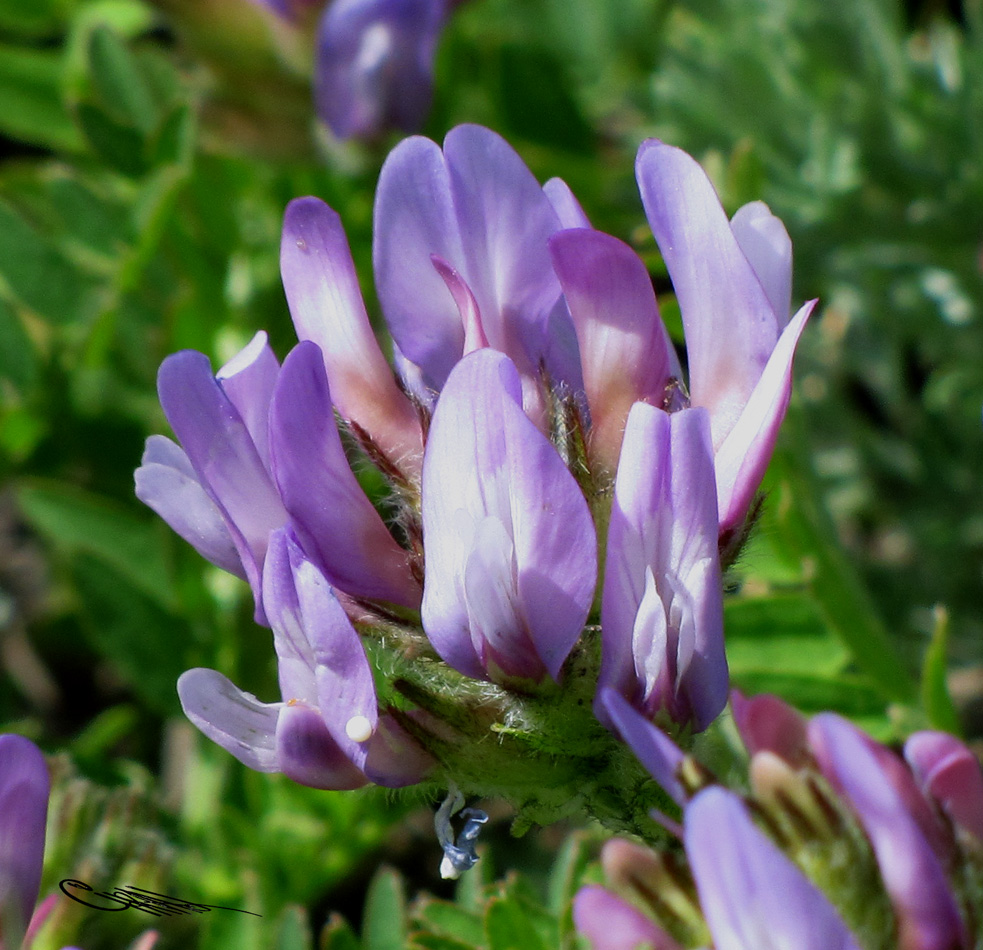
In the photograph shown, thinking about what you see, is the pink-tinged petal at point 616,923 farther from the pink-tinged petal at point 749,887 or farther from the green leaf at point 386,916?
the green leaf at point 386,916

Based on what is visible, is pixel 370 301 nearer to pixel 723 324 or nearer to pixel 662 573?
pixel 723 324

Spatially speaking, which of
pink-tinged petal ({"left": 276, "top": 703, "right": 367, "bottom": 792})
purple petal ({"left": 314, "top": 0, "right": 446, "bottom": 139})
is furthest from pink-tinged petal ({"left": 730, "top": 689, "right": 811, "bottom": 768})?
purple petal ({"left": 314, "top": 0, "right": 446, "bottom": 139})

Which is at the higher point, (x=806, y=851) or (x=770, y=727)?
(x=770, y=727)

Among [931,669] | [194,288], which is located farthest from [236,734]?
[194,288]

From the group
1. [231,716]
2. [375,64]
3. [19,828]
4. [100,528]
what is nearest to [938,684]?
[231,716]

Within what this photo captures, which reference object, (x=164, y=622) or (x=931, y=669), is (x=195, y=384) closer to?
(x=931, y=669)

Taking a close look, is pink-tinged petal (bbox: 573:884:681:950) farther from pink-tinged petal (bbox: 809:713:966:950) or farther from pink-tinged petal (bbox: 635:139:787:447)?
pink-tinged petal (bbox: 635:139:787:447)

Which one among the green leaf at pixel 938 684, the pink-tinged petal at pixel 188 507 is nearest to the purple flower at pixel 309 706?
the pink-tinged petal at pixel 188 507
